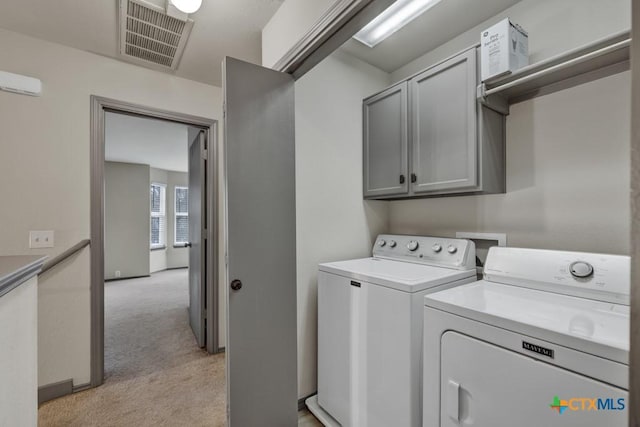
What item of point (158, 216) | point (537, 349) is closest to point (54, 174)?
point (537, 349)

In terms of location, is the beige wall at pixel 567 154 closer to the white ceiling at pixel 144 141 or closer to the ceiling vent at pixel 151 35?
the ceiling vent at pixel 151 35

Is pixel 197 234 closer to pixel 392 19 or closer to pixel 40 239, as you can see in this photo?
pixel 40 239

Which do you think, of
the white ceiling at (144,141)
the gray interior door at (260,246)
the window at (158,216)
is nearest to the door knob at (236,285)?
the gray interior door at (260,246)

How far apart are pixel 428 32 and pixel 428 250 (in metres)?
1.47

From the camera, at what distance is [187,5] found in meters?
1.56

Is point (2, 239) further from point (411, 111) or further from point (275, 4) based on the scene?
point (411, 111)

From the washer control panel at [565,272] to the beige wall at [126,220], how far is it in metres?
6.49

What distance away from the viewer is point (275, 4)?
169cm

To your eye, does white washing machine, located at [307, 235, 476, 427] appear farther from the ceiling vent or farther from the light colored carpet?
the ceiling vent

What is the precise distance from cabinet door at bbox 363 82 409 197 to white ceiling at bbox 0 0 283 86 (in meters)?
0.92

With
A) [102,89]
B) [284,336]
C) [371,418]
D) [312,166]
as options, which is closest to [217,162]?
[102,89]

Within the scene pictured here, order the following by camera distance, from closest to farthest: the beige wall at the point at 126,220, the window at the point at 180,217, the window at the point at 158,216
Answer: the beige wall at the point at 126,220 < the window at the point at 158,216 < the window at the point at 180,217

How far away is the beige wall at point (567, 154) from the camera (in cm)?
133

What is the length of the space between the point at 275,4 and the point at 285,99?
62 cm
